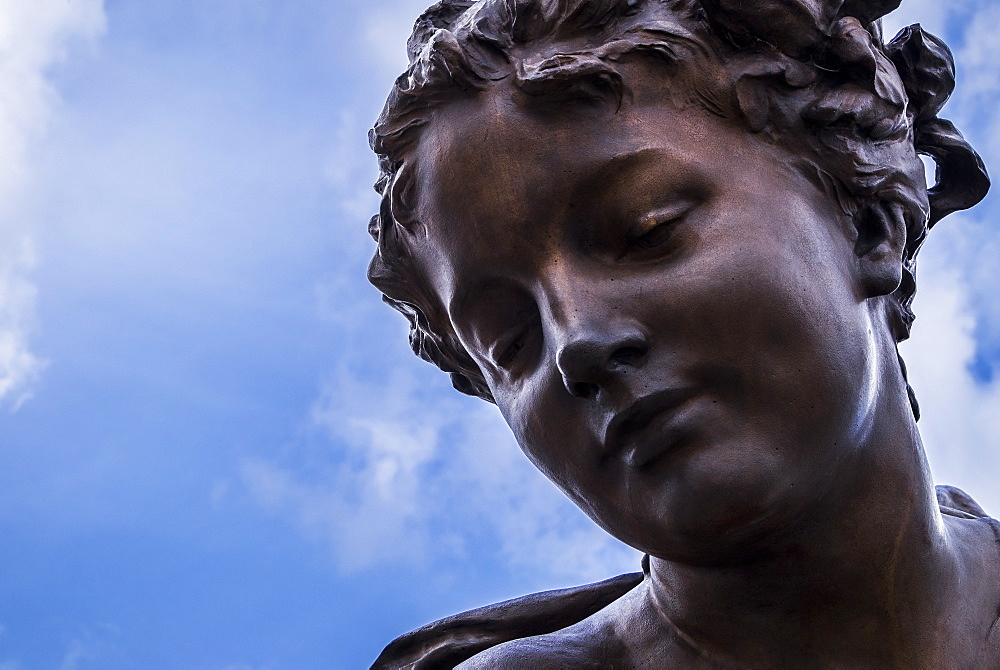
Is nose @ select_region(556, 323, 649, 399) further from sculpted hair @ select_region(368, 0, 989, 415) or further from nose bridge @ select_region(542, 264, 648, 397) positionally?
sculpted hair @ select_region(368, 0, 989, 415)

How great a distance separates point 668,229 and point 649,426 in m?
0.38

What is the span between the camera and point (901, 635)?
2.41 metres

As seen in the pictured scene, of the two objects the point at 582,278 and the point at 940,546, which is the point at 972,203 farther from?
the point at 582,278

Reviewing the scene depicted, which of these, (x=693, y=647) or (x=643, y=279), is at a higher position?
(x=643, y=279)

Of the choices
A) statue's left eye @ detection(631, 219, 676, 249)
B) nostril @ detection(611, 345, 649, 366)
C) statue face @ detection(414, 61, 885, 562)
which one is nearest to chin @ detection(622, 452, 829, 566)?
statue face @ detection(414, 61, 885, 562)

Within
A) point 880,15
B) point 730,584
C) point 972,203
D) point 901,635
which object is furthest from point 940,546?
point 880,15

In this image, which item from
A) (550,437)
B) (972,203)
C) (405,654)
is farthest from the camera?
(405,654)

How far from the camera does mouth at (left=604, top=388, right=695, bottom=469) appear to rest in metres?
2.14

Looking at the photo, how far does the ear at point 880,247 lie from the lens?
241cm

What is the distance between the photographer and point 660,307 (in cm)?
218

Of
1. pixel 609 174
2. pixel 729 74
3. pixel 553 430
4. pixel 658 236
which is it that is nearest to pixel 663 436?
pixel 553 430

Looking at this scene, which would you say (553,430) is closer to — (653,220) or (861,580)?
(653,220)

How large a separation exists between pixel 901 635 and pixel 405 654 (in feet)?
4.44

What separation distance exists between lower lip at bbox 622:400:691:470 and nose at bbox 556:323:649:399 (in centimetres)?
11
